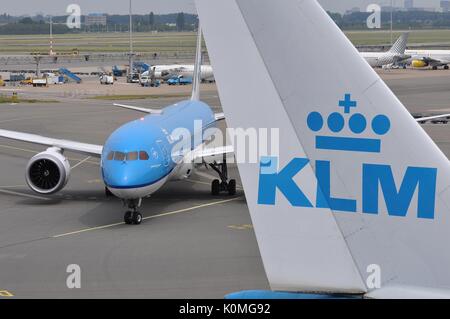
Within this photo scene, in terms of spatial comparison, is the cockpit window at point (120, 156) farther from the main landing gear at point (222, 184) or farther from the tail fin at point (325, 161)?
the tail fin at point (325, 161)

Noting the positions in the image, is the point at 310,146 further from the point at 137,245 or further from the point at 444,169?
the point at 137,245

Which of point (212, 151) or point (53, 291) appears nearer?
point (53, 291)

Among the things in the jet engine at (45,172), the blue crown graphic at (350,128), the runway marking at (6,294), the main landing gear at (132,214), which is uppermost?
the blue crown graphic at (350,128)

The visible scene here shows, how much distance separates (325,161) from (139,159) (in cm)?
1966

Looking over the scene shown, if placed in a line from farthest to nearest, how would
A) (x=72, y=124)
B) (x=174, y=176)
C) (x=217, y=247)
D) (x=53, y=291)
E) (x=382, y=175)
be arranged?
(x=72, y=124) → (x=174, y=176) → (x=217, y=247) → (x=53, y=291) → (x=382, y=175)

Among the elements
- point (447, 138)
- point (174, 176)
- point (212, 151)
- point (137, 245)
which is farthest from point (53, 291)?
point (447, 138)

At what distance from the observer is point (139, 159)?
27062mm

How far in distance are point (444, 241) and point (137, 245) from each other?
17.8 meters

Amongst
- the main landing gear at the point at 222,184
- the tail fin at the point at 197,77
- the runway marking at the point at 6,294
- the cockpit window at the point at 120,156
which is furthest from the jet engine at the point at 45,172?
the runway marking at the point at 6,294

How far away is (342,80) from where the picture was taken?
7.58m

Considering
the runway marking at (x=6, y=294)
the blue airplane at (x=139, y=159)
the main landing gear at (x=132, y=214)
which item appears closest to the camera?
the runway marking at (x=6, y=294)

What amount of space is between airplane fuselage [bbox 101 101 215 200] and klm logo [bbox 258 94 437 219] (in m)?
19.0

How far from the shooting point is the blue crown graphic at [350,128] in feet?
24.8

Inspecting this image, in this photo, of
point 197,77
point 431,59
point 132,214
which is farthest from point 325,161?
point 431,59
